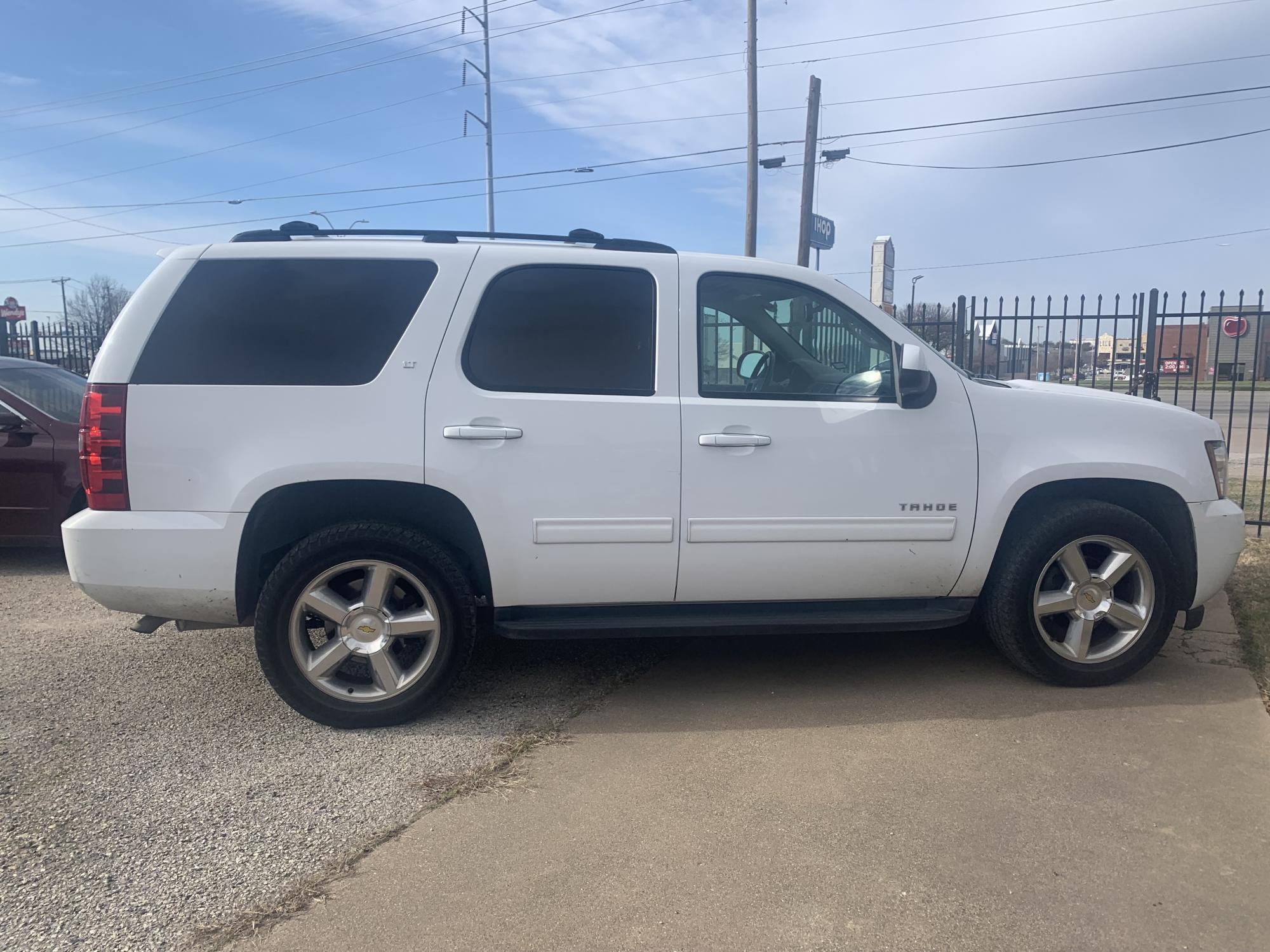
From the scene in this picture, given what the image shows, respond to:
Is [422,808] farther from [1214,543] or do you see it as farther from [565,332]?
[1214,543]

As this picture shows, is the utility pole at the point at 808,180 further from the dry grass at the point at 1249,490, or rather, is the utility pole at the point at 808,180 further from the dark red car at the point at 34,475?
the dark red car at the point at 34,475

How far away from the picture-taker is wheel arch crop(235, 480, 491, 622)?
360cm

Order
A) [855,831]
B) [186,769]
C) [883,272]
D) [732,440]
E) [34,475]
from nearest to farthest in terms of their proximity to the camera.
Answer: [855,831], [186,769], [732,440], [34,475], [883,272]

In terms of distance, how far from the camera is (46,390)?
21.5 ft

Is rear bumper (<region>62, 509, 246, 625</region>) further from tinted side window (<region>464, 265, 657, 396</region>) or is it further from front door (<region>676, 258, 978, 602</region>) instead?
front door (<region>676, 258, 978, 602</region>)

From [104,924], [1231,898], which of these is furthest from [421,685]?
[1231,898]

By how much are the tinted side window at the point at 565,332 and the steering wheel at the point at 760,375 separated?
456mm

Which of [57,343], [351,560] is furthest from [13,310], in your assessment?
[351,560]

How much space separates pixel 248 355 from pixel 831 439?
2.42 meters

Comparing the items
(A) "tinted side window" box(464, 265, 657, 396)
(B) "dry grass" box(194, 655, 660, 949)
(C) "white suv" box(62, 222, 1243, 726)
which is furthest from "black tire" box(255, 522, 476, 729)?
(A) "tinted side window" box(464, 265, 657, 396)

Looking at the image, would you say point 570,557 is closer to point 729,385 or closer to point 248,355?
point 729,385

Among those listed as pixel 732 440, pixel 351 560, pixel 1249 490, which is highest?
pixel 732 440

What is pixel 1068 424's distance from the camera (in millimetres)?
3990

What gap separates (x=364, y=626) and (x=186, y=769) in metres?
0.81
